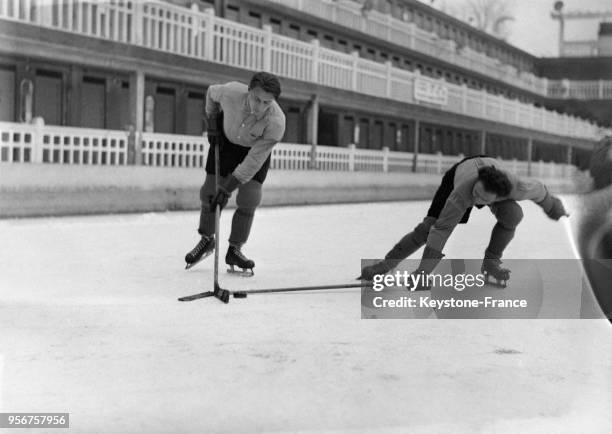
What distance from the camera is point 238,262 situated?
3.53m

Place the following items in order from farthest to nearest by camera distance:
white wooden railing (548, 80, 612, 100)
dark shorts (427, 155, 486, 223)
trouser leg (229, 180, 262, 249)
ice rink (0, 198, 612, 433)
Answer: trouser leg (229, 180, 262, 249), dark shorts (427, 155, 486, 223), white wooden railing (548, 80, 612, 100), ice rink (0, 198, 612, 433)

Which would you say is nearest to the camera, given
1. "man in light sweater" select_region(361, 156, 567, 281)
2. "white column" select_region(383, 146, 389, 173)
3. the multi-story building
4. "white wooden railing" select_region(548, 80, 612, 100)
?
"white wooden railing" select_region(548, 80, 612, 100)

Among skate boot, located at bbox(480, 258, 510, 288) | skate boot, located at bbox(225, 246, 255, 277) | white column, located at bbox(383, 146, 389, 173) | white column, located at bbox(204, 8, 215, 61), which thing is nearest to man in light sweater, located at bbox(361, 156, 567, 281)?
skate boot, located at bbox(480, 258, 510, 288)

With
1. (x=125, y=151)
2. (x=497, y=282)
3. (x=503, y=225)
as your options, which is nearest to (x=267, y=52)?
(x=125, y=151)

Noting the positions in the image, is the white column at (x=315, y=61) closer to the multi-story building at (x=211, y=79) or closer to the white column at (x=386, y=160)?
the multi-story building at (x=211, y=79)

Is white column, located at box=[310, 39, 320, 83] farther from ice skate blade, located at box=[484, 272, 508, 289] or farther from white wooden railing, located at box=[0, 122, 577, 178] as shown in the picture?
ice skate blade, located at box=[484, 272, 508, 289]

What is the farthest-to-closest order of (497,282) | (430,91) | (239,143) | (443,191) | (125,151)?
1. (125,151)
2. (239,143)
3. (430,91)
4. (443,191)
5. (497,282)

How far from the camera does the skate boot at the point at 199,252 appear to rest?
11.7ft

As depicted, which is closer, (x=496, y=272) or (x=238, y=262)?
(x=496, y=272)

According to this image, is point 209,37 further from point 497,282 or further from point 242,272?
point 497,282

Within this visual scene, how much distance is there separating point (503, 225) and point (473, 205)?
16.9 inches

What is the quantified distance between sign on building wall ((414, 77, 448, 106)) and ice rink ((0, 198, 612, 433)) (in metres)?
0.46

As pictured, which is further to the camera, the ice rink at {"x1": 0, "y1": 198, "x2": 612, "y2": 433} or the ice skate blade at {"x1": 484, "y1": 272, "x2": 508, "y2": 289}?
the ice skate blade at {"x1": 484, "y1": 272, "x2": 508, "y2": 289}
